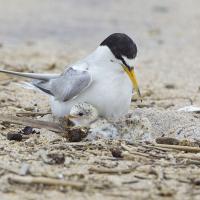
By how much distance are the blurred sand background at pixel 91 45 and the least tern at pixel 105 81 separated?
1.25 feet

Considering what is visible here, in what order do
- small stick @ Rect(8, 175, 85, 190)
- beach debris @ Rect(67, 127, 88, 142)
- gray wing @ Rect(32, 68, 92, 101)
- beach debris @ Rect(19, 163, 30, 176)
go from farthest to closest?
gray wing @ Rect(32, 68, 92, 101)
beach debris @ Rect(67, 127, 88, 142)
beach debris @ Rect(19, 163, 30, 176)
small stick @ Rect(8, 175, 85, 190)

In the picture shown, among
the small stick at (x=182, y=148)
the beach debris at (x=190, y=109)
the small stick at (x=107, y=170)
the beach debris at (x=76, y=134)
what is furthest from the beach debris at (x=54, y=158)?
the beach debris at (x=190, y=109)

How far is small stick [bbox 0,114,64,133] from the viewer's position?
494 cm

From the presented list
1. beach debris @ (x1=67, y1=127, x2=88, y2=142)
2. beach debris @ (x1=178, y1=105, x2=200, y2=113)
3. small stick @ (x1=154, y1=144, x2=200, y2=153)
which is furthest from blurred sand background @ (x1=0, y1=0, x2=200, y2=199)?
small stick @ (x1=154, y1=144, x2=200, y2=153)

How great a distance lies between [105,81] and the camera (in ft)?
16.5

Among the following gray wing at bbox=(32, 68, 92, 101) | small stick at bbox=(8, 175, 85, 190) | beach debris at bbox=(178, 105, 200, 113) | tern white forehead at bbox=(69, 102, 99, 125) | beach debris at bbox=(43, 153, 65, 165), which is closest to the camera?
small stick at bbox=(8, 175, 85, 190)

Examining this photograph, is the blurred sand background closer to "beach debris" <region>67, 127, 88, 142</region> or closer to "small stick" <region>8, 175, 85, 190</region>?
"small stick" <region>8, 175, 85, 190</region>

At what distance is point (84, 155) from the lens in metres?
4.27

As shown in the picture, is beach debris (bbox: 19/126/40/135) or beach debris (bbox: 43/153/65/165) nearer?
beach debris (bbox: 43/153/65/165)

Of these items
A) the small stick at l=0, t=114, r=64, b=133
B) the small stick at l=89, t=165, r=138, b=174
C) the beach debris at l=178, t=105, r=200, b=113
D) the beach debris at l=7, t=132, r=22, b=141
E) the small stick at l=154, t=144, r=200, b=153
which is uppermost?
the beach debris at l=178, t=105, r=200, b=113

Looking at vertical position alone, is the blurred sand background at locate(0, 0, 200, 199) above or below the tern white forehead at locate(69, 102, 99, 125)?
above

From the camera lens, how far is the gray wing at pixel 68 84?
5.02m

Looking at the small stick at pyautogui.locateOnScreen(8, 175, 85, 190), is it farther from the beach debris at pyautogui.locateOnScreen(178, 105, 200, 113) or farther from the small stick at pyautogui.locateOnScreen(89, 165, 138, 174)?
the beach debris at pyautogui.locateOnScreen(178, 105, 200, 113)

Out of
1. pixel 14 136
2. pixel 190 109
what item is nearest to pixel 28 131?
pixel 14 136
